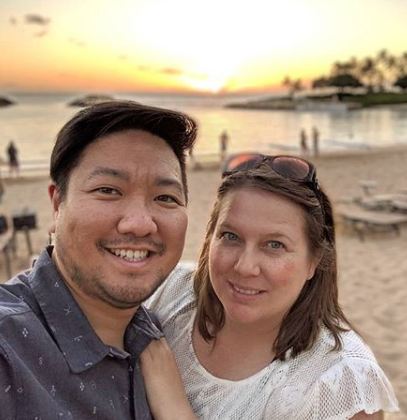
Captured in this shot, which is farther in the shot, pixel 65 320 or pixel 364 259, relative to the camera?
pixel 364 259

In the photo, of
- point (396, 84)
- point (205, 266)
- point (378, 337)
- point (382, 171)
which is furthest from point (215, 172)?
point (396, 84)

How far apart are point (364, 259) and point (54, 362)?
756cm

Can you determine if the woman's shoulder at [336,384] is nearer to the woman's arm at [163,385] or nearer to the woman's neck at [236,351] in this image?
the woman's neck at [236,351]

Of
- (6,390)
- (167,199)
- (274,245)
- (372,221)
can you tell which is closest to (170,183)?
Answer: (167,199)

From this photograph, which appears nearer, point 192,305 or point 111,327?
point 111,327

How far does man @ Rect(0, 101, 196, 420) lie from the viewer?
1.20m

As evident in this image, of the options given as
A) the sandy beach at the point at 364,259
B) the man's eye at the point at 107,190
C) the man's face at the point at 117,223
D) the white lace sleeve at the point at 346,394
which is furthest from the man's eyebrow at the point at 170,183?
the sandy beach at the point at 364,259

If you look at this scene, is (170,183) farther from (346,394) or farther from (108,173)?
(346,394)

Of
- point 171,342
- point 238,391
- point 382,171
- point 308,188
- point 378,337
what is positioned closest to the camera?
point 238,391

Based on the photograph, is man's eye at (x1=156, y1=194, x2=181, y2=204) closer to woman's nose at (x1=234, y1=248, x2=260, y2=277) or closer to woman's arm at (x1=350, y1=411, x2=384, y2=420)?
woman's nose at (x1=234, y1=248, x2=260, y2=277)

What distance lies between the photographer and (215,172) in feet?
62.0

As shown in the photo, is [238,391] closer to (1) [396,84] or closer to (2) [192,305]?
(2) [192,305]

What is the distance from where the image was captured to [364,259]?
807 centimetres

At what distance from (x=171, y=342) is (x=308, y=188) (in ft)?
2.37
